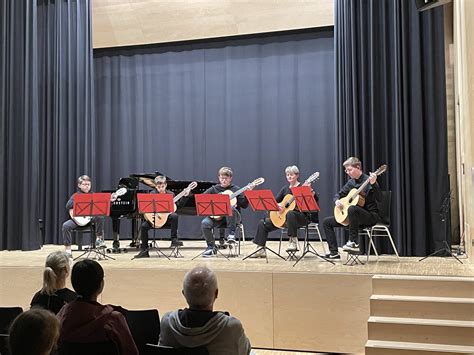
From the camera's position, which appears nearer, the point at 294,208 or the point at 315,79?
the point at 294,208

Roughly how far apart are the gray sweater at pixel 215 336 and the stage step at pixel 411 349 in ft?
8.40

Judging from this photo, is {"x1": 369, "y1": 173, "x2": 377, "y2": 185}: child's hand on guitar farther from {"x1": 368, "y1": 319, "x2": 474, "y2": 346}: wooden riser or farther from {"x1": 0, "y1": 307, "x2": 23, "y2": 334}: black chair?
{"x1": 0, "y1": 307, "x2": 23, "y2": 334}: black chair

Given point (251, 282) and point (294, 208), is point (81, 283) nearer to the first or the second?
point (251, 282)

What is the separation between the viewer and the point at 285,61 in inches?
390

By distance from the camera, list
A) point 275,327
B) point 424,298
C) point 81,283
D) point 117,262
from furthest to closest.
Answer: point 117,262 → point 275,327 → point 424,298 → point 81,283

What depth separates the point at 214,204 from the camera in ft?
21.8

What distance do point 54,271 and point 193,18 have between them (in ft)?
24.8

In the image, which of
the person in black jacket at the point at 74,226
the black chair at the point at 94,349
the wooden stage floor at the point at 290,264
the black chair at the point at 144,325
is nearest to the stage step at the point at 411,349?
the wooden stage floor at the point at 290,264

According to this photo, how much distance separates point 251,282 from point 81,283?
3.10 meters

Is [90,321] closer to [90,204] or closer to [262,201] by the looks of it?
[262,201]

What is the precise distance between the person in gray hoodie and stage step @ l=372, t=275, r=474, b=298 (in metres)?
2.96

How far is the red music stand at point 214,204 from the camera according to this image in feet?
21.7

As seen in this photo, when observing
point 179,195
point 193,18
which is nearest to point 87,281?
point 179,195

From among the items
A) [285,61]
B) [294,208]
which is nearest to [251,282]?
[294,208]
